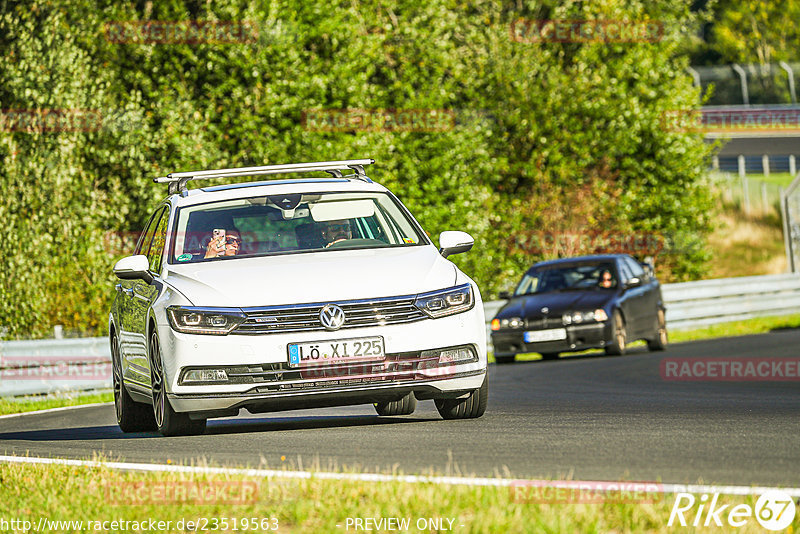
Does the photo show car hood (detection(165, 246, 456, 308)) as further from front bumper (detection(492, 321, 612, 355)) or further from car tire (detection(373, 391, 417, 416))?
front bumper (detection(492, 321, 612, 355))

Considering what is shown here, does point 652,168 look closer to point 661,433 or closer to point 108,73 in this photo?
point 108,73

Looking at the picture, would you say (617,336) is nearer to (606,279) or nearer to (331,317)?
(606,279)

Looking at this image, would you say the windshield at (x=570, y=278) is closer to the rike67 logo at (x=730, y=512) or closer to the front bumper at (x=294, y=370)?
the front bumper at (x=294, y=370)

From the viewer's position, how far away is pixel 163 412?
9.44m

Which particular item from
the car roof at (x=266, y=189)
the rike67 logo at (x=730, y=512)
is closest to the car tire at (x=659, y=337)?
the car roof at (x=266, y=189)

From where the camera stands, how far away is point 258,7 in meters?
29.5

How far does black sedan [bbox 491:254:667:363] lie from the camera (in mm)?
20906

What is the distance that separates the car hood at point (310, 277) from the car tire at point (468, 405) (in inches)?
35.8

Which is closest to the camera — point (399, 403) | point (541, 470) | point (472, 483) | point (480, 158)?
point (472, 483)

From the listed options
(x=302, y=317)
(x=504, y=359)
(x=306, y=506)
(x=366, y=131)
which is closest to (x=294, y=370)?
(x=302, y=317)

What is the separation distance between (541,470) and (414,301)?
7.55ft

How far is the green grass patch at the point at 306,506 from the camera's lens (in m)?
5.23

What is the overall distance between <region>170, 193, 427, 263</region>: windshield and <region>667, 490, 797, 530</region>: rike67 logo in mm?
4623

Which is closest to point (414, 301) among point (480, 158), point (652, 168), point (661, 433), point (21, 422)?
point (661, 433)
